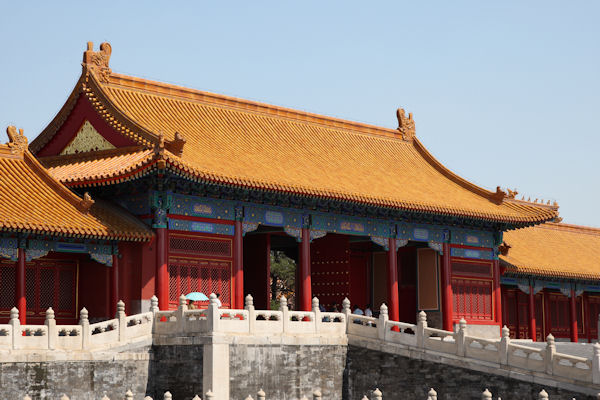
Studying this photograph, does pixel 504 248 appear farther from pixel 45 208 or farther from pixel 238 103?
pixel 45 208

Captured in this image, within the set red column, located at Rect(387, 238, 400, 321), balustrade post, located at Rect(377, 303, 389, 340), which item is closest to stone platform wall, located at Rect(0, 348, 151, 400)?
balustrade post, located at Rect(377, 303, 389, 340)

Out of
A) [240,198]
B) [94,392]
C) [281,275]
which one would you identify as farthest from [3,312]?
[281,275]

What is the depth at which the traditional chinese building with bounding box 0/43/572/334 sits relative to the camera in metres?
30.6

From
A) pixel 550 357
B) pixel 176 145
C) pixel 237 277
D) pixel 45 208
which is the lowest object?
pixel 550 357

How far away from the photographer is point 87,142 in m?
33.6

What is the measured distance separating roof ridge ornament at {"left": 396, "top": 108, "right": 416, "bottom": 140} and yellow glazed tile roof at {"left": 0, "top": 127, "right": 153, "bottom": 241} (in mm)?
15227

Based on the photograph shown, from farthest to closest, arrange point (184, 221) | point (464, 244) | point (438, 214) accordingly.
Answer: point (464, 244) < point (438, 214) < point (184, 221)

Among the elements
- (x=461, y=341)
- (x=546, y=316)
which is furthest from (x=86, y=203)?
(x=546, y=316)

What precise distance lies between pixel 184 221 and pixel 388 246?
8.25 metres

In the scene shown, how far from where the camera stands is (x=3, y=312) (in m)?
28.7

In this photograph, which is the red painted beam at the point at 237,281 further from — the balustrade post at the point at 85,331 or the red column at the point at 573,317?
the red column at the point at 573,317

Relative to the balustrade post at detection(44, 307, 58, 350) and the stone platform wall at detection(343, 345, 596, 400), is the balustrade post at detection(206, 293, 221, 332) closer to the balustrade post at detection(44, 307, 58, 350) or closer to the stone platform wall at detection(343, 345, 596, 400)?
the balustrade post at detection(44, 307, 58, 350)

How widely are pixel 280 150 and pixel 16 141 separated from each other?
29.2ft

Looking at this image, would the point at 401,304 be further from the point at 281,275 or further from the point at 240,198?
the point at 281,275
